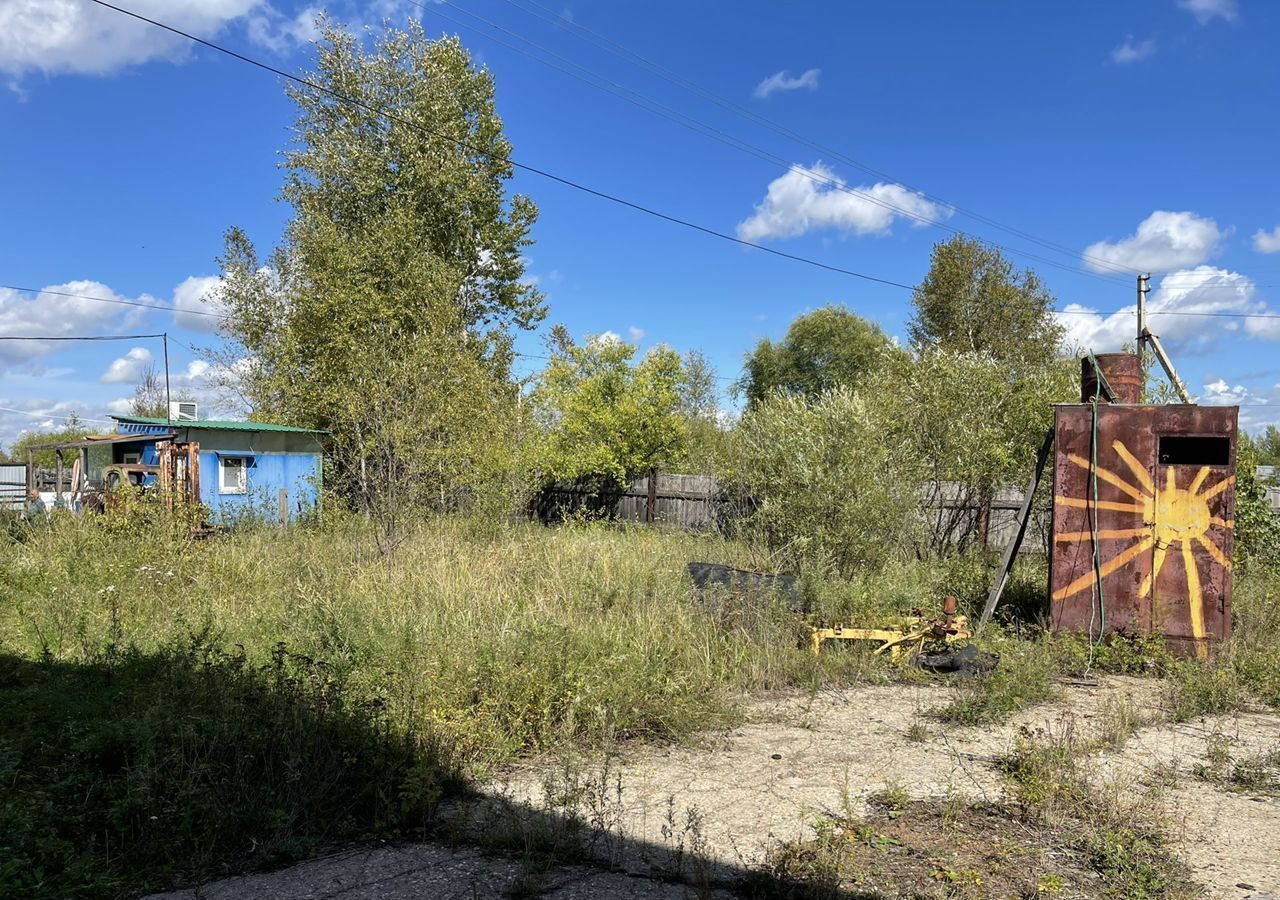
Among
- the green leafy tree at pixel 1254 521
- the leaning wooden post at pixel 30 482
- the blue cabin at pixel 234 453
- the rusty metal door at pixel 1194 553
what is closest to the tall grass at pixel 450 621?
the rusty metal door at pixel 1194 553

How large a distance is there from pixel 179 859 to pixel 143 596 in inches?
208

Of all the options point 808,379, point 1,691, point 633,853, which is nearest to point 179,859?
point 633,853

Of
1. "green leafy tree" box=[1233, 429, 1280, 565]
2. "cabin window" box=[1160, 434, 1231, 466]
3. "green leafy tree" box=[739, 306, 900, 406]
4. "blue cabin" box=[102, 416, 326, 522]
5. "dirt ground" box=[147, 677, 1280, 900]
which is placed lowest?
"dirt ground" box=[147, 677, 1280, 900]

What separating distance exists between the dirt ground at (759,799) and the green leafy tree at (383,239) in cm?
1033

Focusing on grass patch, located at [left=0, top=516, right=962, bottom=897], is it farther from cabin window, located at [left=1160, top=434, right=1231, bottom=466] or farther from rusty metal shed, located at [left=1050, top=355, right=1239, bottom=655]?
cabin window, located at [left=1160, top=434, right=1231, bottom=466]

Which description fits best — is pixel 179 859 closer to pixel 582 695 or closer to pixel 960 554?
pixel 582 695

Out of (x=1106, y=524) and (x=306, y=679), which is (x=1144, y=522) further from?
(x=306, y=679)

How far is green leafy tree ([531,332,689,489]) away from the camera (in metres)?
18.3

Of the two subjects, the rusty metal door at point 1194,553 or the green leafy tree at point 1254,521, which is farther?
the green leafy tree at point 1254,521

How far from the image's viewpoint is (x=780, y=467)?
11.1m

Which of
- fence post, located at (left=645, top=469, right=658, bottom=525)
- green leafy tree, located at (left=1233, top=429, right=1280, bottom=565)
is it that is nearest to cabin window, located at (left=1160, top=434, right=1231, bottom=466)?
green leafy tree, located at (left=1233, top=429, right=1280, bottom=565)

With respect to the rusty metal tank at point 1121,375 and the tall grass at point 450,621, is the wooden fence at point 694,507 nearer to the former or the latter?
the rusty metal tank at point 1121,375

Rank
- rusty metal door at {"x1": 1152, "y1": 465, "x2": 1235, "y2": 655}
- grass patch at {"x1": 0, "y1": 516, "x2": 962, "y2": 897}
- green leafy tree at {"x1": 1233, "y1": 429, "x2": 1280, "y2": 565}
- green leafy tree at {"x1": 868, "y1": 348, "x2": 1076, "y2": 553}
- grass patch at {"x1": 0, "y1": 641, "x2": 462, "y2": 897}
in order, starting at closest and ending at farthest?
grass patch at {"x1": 0, "y1": 641, "x2": 462, "y2": 897} < grass patch at {"x1": 0, "y1": 516, "x2": 962, "y2": 897} < rusty metal door at {"x1": 1152, "y1": 465, "x2": 1235, "y2": 655} < green leafy tree at {"x1": 1233, "y1": 429, "x2": 1280, "y2": 565} < green leafy tree at {"x1": 868, "y1": 348, "x2": 1076, "y2": 553}

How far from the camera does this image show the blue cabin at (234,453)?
Answer: 18609 mm
